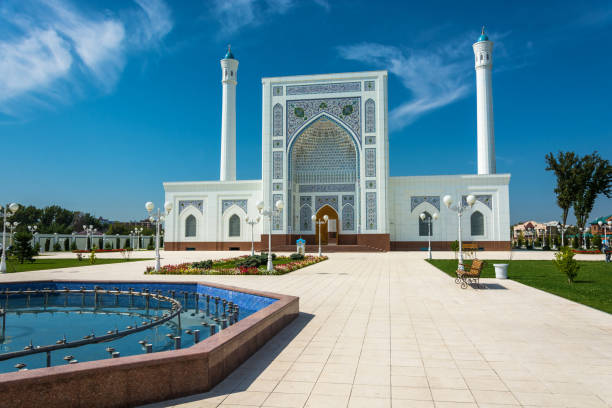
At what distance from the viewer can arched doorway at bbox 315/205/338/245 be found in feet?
86.7

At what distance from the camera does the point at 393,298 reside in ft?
23.7

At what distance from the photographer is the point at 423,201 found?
1003 inches

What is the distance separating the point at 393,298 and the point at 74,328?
16.4 ft

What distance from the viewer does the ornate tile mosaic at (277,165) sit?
26.0 meters

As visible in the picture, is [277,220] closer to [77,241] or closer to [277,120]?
[277,120]

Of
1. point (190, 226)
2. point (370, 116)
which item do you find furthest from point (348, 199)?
point (190, 226)

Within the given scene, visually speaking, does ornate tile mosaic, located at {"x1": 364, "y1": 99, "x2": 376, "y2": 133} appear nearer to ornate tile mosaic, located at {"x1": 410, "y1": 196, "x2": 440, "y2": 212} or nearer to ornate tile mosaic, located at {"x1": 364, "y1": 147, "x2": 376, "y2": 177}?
ornate tile mosaic, located at {"x1": 364, "y1": 147, "x2": 376, "y2": 177}

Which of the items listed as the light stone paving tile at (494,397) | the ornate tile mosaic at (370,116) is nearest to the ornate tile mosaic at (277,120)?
the ornate tile mosaic at (370,116)

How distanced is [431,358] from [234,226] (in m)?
24.2

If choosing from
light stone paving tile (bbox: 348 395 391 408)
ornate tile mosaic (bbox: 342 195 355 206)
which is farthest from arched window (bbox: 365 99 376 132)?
light stone paving tile (bbox: 348 395 391 408)

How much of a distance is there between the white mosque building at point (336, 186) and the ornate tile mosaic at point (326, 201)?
0.07 meters

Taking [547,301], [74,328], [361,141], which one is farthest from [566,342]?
[361,141]

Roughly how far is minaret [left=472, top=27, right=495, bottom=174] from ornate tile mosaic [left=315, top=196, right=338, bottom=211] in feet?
30.7

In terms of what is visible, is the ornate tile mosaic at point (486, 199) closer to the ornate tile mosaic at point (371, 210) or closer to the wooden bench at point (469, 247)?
the wooden bench at point (469, 247)
